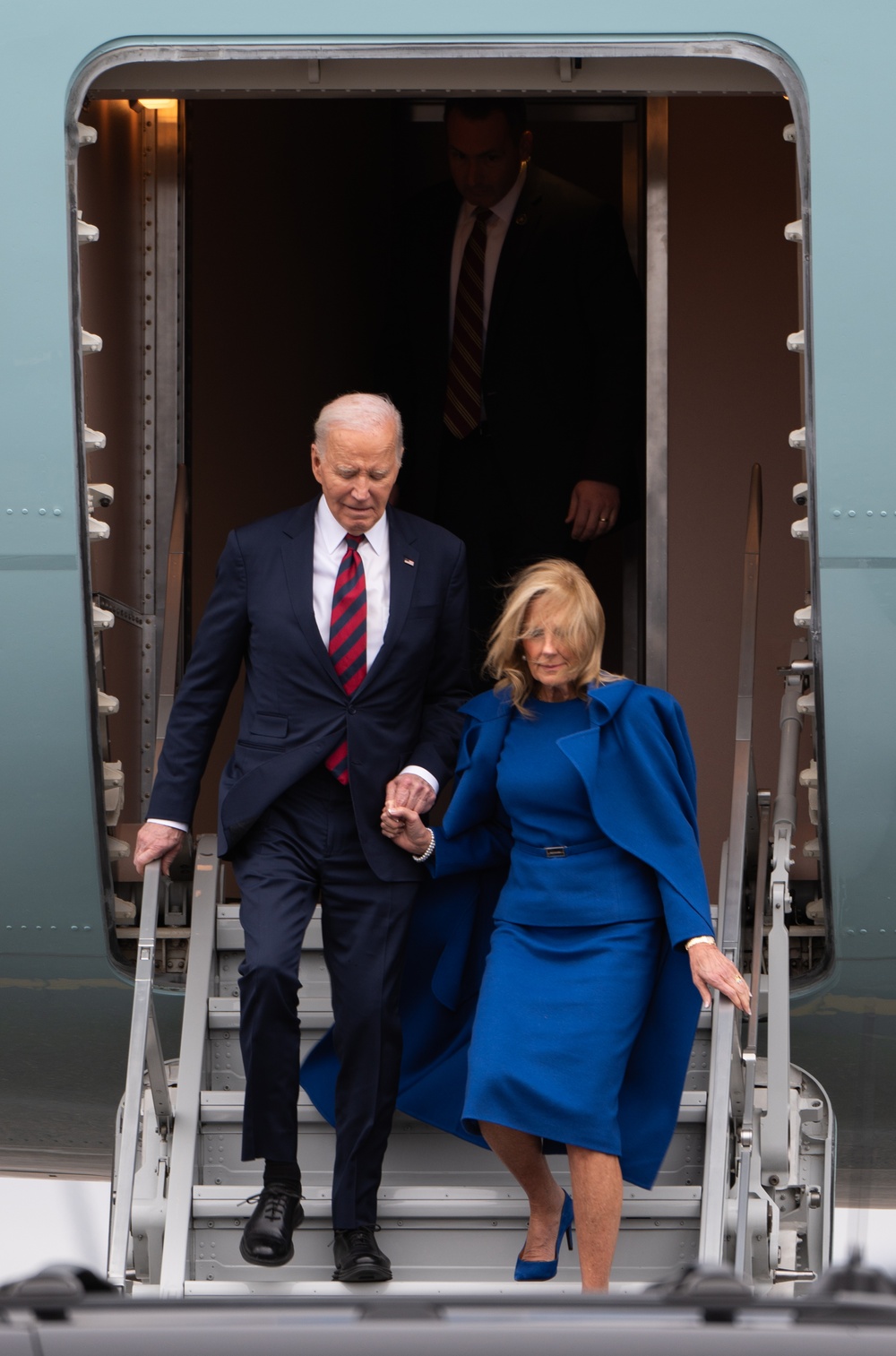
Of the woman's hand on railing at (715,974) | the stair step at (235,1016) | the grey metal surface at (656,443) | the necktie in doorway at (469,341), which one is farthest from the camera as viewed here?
the necktie in doorway at (469,341)

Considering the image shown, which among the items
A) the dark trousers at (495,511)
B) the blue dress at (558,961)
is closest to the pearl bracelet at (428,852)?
the blue dress at (558,961)

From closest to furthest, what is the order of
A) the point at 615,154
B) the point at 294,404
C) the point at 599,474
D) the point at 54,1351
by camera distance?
the point at 54,1351
the point at 599,474
the point at 294,404
the point at 615,154

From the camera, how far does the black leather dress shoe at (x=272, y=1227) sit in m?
3.18

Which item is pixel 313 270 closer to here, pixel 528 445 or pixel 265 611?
pixel 528 445

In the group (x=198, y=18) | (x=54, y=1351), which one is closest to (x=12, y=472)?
(x=198, y=18)

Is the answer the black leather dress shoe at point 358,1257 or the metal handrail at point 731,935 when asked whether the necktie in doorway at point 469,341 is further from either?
the black leather dress shoe at point 358,1257

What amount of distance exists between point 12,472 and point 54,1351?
229 centimetres

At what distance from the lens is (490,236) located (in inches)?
176

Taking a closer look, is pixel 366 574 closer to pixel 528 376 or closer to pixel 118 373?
pixel 118 373

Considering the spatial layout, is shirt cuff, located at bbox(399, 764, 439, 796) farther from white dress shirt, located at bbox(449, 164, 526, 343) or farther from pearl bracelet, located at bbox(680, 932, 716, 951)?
white dress shirt, located at bbox(449, 164, 526, 343)

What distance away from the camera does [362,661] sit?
3357 mm

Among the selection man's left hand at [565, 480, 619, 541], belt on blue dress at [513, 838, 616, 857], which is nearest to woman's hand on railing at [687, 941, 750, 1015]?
belt on blue dress at [513, 838, 616, 857]

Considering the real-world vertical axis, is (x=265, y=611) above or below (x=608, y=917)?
above

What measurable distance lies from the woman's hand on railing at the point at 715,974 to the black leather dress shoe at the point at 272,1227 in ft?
2.80
